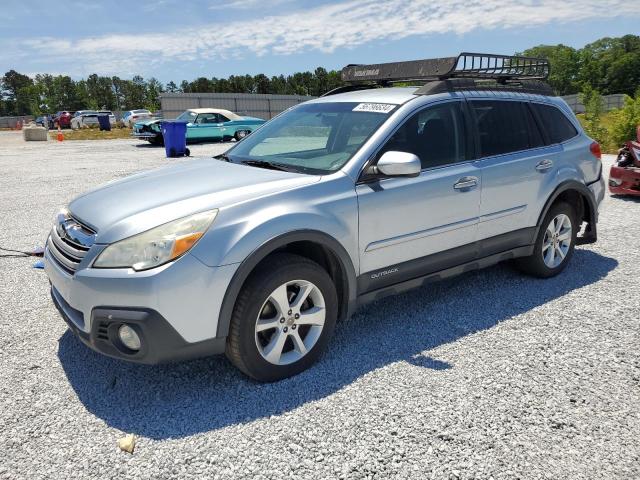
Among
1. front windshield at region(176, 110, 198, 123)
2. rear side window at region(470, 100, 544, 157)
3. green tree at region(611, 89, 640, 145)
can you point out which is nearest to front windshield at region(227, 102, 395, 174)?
rear side window at region(470, 100, 544, 157)

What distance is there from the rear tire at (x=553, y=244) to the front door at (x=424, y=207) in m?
0.94

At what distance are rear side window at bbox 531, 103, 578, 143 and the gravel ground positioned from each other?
1454 mm

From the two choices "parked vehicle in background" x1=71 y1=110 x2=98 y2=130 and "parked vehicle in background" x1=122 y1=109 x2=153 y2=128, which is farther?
"parked vehicle in background" x1=71 y1=110 x2=98 y2=130

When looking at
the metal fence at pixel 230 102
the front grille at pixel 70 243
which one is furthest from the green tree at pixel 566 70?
the front grille at pixel 70 243

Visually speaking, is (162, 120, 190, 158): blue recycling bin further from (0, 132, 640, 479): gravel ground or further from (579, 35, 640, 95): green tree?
(579, 35, 640, 95): green tree

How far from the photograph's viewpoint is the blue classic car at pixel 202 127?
73.8 ft

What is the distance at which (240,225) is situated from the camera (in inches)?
116

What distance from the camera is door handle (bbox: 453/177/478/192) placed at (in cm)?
396

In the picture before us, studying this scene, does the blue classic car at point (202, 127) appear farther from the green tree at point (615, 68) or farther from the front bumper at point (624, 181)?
the green tree at point (615, 68)

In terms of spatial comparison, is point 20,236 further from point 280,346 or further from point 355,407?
point 355,407

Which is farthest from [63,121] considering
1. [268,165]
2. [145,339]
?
[145,339]

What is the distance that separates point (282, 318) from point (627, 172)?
25.7ft

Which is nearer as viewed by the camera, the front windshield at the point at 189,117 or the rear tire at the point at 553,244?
the rear tire at the point at 553,244

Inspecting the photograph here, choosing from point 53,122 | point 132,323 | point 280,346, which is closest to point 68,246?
point 132,323
